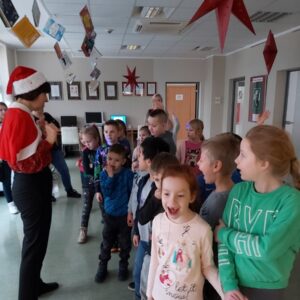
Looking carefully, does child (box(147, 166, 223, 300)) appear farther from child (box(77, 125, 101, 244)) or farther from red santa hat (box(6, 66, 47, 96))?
child (box(77, 125, 101, 244))

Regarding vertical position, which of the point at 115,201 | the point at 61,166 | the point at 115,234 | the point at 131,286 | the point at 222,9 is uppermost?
the point at 222,9

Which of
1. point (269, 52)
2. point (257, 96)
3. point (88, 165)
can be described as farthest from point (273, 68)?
point (88, 165)

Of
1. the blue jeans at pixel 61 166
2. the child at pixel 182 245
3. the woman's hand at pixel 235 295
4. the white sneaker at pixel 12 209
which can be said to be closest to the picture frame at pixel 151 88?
the blue jeans at pixel 61 166

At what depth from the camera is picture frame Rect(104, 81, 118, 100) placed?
7043 millimetres

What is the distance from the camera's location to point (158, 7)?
10.8 feet

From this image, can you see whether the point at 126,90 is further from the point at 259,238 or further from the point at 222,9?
the point at 259,238

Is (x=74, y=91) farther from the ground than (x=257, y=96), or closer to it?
farther from the ground

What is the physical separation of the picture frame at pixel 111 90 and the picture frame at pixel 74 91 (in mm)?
709

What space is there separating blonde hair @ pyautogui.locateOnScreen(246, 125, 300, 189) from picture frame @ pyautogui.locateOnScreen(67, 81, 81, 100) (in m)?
6.61

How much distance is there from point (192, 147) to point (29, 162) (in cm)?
157

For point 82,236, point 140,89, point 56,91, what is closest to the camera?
point 82,236

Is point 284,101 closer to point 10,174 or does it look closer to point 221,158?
point 221,158

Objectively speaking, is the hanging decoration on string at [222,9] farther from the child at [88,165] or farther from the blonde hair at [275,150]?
the child at [88,165]

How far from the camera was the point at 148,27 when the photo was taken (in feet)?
13.2
